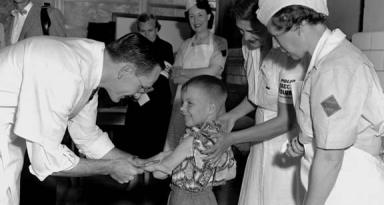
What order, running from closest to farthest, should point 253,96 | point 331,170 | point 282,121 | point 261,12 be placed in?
point 331,170, point 261,12, point 282,121, point 253,96

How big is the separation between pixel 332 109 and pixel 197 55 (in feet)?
8.30

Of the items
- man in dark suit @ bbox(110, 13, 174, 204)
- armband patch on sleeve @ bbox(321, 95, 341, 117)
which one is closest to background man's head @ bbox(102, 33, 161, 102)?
armband patch on sleeve @ bbox(321, 95, 341, 117)

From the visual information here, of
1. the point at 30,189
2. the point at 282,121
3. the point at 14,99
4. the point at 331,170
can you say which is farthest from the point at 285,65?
the point at 30,189

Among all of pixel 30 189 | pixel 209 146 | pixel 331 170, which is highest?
pixel 331 170

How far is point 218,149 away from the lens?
2.04 meters

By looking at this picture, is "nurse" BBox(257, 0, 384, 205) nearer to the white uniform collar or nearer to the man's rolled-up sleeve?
the white uniform collar

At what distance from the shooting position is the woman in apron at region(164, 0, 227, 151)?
12.1ft

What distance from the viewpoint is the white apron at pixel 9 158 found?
1.64m

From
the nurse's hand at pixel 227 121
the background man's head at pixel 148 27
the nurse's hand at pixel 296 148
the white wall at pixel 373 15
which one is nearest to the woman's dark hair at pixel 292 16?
the nurse's hand at pixel 296 148

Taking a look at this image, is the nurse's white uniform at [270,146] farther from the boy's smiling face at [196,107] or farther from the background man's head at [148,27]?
the background man's head at [148,27]

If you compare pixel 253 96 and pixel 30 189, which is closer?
pixel 253 96

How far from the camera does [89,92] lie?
5.71 ft

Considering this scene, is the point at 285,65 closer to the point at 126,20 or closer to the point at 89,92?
the point at 89,92

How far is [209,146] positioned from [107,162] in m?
0.47
